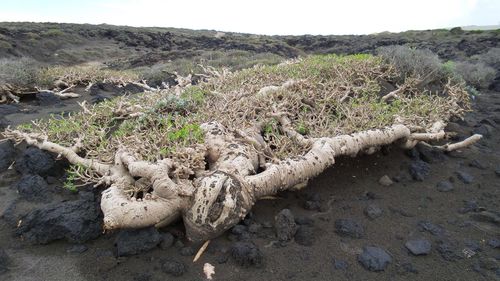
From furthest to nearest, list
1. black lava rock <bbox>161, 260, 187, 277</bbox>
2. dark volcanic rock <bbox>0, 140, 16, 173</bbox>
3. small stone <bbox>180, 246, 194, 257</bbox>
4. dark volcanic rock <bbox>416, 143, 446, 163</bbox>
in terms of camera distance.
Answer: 1. dark volcanic rock <bbox>416, 143, 446, 163</bbox>
2. dark volcanic rock <bbox>0, 140, 16, 173</bbox>
3. small stone <bbox>180, 246, 194, 257</bbox>
4. black lava rock <bbox>161, 260, 187, 277</bbox>

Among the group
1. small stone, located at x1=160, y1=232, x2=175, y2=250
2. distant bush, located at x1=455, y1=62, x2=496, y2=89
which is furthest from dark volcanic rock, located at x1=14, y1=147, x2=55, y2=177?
distant bush, located at x1=455, y1=62, x2=496, y2=89

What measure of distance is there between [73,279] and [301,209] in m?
2.26

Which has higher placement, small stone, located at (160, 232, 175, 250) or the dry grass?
the dry grass

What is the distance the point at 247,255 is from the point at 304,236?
653 millimetres

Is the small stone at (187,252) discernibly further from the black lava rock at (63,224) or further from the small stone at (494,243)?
the small stone at (494,243)

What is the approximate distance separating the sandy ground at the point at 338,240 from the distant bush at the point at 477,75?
6.80 meters

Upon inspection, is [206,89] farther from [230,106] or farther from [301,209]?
[301,209]

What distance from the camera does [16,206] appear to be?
4199 mm

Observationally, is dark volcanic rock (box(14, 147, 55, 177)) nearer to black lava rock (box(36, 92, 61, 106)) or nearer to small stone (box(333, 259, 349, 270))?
small stone (box(333, 259, 349, 270))

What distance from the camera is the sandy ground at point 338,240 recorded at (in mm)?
3211

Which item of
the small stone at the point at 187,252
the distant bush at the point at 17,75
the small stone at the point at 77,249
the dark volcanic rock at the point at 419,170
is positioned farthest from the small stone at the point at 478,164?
the distant bush at the point at 17,75

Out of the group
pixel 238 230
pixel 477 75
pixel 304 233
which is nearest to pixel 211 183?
pixel 238 230

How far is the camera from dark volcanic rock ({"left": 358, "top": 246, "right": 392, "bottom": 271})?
328cm

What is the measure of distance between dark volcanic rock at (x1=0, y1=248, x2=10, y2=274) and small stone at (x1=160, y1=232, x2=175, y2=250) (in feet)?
4.20
